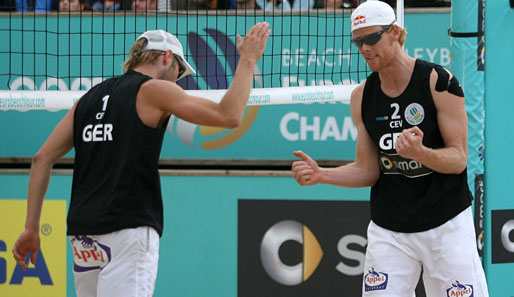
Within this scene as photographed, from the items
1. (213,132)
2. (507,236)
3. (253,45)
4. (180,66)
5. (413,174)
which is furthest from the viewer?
(213,132)

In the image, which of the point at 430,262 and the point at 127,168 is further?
the point at 430,262

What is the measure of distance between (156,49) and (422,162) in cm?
138

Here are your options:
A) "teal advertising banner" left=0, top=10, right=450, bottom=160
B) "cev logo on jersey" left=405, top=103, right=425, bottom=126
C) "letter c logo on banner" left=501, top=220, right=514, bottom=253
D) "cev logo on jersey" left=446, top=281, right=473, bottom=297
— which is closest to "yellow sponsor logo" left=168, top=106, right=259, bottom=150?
"teal advertising banner" left=0, top=10, right=450, bottom=160

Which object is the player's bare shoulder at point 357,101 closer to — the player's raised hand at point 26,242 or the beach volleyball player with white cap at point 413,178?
the beach volleyball player with white cap at point 413,178

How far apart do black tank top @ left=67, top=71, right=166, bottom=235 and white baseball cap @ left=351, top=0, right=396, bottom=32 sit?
108 centimetres

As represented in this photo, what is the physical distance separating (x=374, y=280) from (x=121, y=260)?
49.8 inches

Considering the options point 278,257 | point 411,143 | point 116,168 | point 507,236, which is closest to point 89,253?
point 116,168

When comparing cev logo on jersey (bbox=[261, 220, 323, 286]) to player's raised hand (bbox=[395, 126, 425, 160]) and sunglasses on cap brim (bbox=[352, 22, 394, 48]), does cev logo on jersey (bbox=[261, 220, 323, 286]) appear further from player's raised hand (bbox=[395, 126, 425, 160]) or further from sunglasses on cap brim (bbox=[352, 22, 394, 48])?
player's raised hand (bbox=[395, 126, 425, 160])

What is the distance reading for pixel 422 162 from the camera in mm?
3594

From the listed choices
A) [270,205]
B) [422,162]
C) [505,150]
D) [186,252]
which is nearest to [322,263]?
[270,205]

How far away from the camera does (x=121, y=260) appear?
3.58 m

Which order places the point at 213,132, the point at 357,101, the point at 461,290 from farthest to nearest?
1. the point at 213,132
2. the point at 357,101
3. the point at 461,290

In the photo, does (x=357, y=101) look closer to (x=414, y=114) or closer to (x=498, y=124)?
(x=414, y=114)

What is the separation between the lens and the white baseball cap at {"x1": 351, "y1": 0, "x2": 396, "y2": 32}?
3854mm
